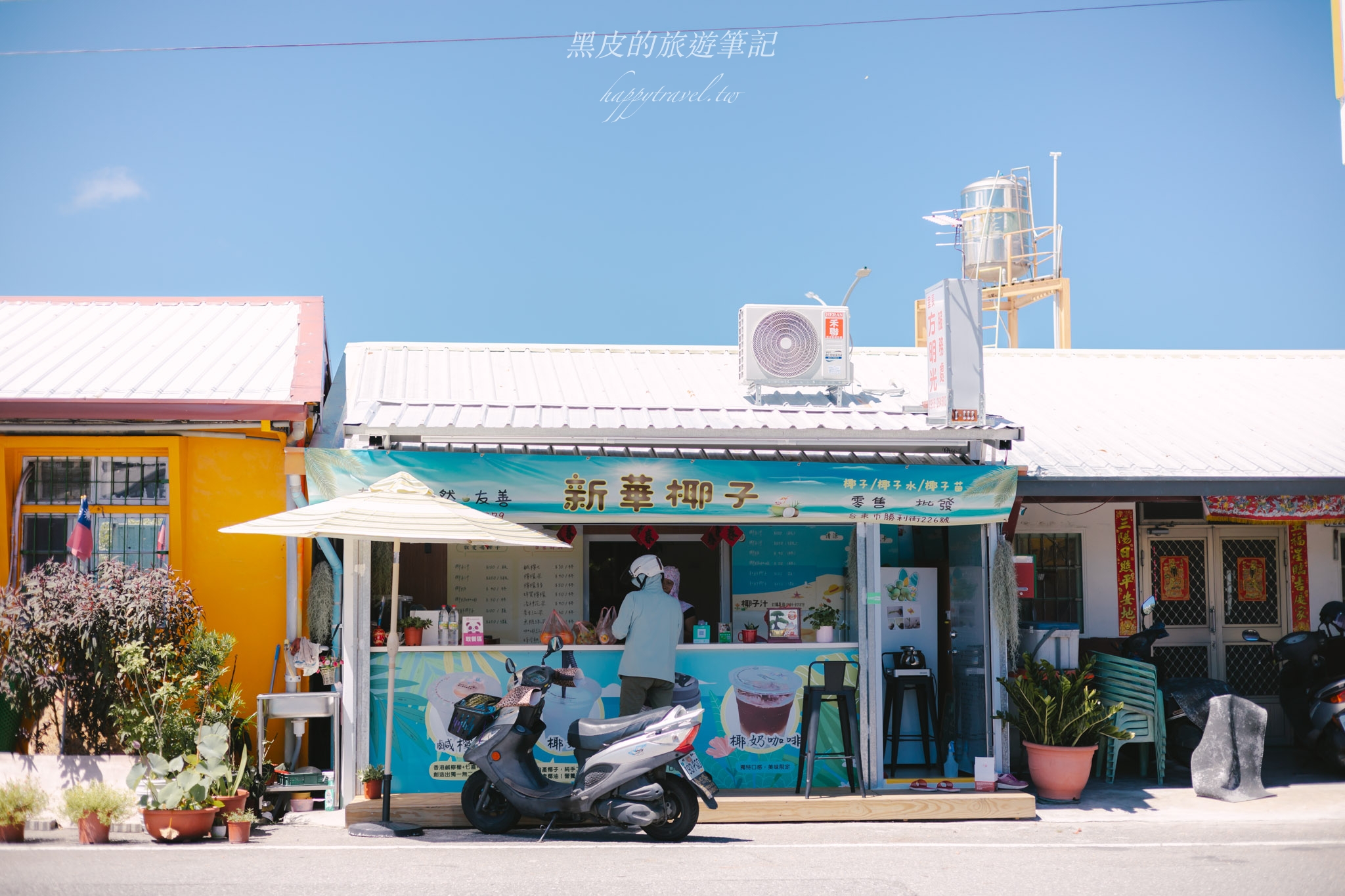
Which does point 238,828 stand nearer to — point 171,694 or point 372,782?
point 372,782

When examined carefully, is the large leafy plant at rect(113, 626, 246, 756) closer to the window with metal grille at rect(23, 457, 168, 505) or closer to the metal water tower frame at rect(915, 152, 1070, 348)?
the window with metal grille at rect(23, 457, 168, 505)

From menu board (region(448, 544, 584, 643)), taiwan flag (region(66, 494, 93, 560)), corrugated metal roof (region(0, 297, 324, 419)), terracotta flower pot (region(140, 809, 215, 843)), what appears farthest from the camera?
menu board (region(448, 544, 584, 643))

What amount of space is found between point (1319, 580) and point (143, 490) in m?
11.6

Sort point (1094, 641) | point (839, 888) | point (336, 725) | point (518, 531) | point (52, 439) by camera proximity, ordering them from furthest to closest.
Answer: point (1094, 641) < point (52, 439) < point (336, 725) < point (518, 531) < point (839, 888)

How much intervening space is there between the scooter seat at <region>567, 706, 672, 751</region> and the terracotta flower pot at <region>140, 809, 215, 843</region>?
250 centimetres

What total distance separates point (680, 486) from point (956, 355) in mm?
2709

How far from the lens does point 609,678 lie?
927 centimetres

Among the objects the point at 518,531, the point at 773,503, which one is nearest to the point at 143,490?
the point at 518,531

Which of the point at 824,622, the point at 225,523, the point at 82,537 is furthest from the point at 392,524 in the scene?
the point at 824,622

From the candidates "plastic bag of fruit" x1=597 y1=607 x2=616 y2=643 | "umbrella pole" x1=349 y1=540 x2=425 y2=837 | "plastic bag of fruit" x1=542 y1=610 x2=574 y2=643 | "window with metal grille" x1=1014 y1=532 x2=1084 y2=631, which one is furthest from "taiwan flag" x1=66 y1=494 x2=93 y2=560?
"window with metal grille" x1=1014 y1=532 x2=1084 y2=631

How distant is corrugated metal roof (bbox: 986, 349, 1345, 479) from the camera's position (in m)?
10.8

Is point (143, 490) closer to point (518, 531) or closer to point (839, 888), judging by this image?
point (518, 531)

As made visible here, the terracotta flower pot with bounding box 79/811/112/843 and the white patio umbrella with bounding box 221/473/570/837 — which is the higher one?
the white patio umbrella with bounding box 221/473/570/837

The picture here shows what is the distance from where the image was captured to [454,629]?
941cm
